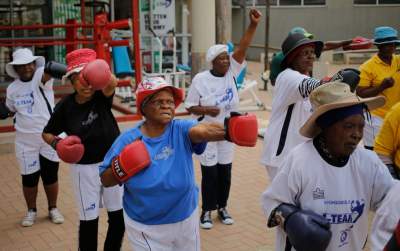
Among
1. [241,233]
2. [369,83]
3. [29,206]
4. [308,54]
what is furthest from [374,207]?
[29,206]

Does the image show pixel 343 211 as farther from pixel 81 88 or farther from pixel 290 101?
pixel 81 88

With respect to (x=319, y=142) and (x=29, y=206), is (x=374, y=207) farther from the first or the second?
(x=29, y=206)

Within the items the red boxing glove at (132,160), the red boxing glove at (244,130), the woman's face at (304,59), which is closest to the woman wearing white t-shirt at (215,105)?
the woman's face at (304,59)

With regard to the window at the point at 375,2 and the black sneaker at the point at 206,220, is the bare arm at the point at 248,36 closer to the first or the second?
the black sneaker at the point at 206,220

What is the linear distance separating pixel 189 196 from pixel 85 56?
1.59 meters

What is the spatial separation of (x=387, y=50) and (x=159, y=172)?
3623mm

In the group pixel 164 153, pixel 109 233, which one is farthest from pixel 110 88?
pixel 164 153

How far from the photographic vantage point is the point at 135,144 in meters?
2.91

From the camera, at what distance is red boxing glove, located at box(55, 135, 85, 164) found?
377cm

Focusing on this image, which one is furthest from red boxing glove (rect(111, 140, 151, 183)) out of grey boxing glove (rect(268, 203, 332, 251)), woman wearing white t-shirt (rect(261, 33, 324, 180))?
woman wearing white t-shirt (rect(261, 33, 324, 180))

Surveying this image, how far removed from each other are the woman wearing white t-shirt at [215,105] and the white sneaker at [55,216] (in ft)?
4.61

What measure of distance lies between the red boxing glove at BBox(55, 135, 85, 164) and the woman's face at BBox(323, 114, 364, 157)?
196cm

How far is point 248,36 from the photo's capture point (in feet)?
Answer: 16.0

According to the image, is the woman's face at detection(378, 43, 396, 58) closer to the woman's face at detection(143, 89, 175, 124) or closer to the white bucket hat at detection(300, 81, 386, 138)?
the white bucket hat at detection(300, 81, 386, 138)
